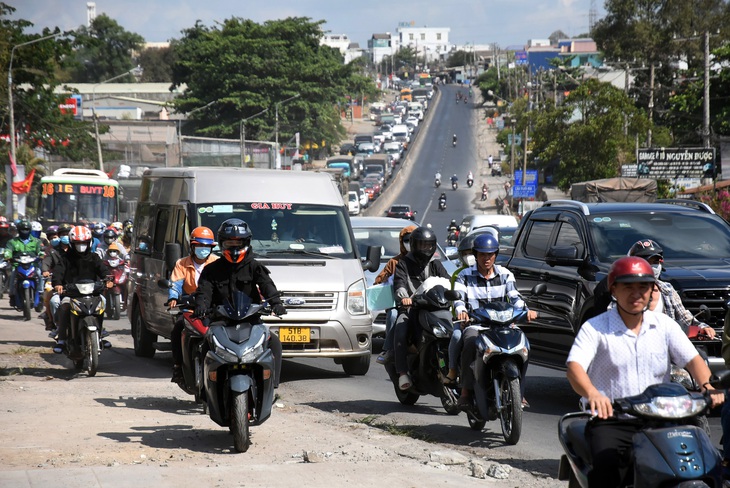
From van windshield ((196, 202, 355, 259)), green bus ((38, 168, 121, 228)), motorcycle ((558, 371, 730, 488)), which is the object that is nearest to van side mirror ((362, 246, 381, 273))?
van windshield ((196, 202, 355, 259))

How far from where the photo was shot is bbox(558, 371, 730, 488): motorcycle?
15.5ft

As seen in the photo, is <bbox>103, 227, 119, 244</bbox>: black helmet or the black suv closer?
the black suv

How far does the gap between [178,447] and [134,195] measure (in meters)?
41.8

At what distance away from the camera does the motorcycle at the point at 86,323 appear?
1355 cm

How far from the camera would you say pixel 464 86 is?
193625mm

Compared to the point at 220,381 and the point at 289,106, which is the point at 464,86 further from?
the point at 220,381

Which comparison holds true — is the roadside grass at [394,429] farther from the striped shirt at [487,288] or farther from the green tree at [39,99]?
the green tree at [39,99]

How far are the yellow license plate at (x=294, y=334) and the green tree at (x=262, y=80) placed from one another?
76.6 metres

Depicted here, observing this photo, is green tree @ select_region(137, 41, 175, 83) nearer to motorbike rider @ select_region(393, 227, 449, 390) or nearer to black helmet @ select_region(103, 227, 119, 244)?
black helmet @ select_region(103, 227, 119, 244)

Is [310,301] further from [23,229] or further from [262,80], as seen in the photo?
[262,80]

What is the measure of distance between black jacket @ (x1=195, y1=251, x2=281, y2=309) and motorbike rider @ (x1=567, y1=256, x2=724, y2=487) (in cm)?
409

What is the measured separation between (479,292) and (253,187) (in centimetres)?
531

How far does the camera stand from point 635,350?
545 centimetres

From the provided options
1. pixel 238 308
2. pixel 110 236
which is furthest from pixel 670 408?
pixel 110 236
